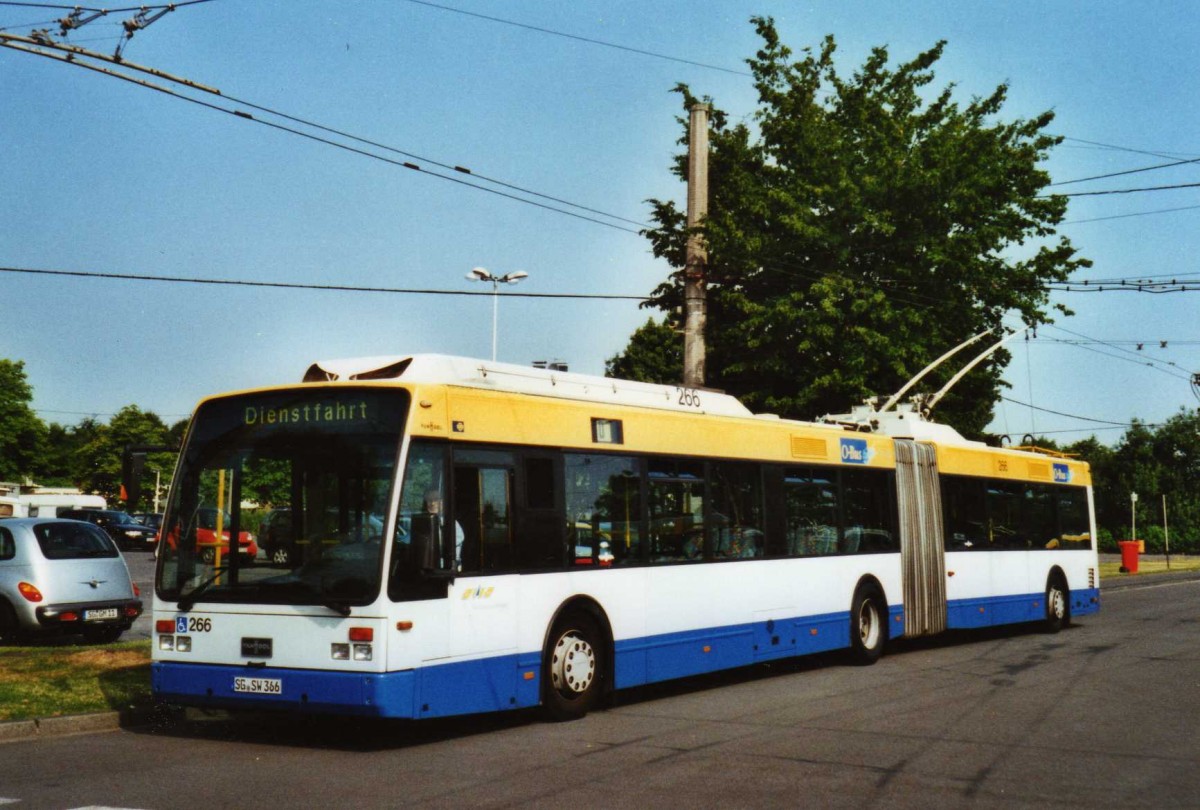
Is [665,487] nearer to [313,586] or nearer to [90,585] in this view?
[313,586]

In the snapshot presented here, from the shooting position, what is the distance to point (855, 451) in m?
16.0

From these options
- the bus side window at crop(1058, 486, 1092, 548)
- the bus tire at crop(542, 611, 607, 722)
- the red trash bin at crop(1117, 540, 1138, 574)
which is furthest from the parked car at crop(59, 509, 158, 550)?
the bus tire at crop(542, 611, 607, 722)

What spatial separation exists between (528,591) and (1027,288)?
2191cm

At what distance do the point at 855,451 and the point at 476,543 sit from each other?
24.4ft

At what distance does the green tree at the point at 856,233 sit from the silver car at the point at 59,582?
13.2 meters

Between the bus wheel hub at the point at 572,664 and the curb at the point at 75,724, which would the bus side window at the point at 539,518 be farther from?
the curb at the point at 75,724

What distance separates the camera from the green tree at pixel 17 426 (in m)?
82.4

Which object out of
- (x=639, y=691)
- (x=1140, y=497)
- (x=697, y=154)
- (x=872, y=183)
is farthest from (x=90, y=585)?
(x=1140, y=497)

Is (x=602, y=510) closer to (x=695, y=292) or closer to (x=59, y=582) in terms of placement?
(x=59, y=582)

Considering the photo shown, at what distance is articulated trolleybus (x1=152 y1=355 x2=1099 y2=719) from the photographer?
912 centimetres

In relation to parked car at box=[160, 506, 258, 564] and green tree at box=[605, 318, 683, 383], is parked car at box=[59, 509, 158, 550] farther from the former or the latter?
parked car at box=[160, 506, 258, 564]

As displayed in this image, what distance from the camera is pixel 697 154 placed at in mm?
20922

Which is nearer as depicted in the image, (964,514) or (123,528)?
(964,514)

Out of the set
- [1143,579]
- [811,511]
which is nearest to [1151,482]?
[1143,579]
